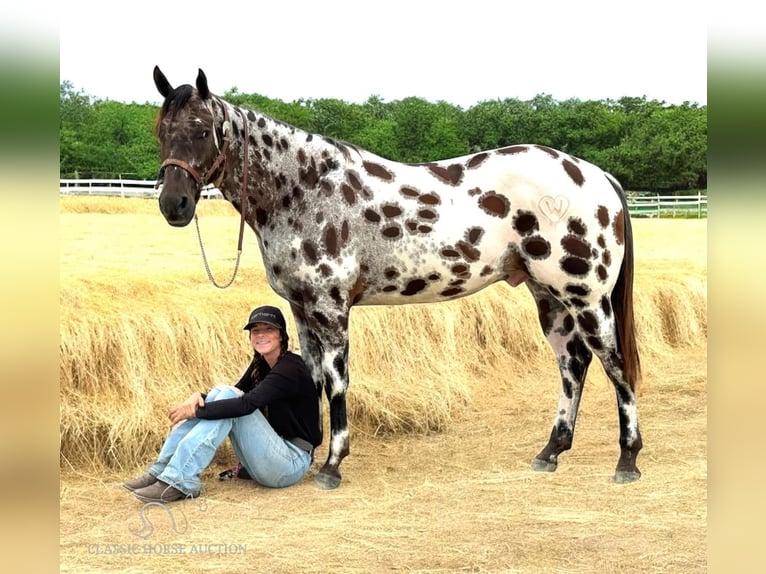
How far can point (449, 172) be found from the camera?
199 inches

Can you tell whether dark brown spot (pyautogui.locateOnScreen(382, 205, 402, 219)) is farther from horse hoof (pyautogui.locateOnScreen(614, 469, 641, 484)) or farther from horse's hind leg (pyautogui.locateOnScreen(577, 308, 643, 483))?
horse hoof (pyautogui.locateOnScreen(614, 469, 641, 484))

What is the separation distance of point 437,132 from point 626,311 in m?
6.20

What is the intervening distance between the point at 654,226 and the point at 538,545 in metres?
7.44

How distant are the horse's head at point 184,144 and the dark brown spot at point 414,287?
134 cm

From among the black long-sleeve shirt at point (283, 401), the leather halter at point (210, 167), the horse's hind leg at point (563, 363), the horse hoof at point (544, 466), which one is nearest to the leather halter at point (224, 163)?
the leather halter at point (210, 167)

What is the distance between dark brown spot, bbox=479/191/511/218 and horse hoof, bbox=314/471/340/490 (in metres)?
1.84

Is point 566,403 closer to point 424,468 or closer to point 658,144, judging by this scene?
point 424,468

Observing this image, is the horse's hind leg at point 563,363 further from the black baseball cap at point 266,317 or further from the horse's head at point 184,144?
the horse's head at point 184,144

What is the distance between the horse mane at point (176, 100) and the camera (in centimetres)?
450

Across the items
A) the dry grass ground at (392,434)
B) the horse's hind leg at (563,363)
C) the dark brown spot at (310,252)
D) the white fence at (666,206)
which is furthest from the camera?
the white fence at (666,206)

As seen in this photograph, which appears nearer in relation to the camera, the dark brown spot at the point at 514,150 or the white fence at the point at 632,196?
the dark brown spot at the point at 514,150

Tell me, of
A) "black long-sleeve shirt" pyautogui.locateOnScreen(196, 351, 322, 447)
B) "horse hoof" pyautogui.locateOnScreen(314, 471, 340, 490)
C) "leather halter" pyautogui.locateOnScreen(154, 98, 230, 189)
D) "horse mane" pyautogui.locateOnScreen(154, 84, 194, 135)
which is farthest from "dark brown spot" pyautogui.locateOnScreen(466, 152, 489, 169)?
"horse hoof" pyautogui.locateOnScreen(314, 471, 340, 490)

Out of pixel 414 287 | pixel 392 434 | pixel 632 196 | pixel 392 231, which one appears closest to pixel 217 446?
pixel 414 287

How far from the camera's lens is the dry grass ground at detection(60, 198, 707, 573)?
410cm
